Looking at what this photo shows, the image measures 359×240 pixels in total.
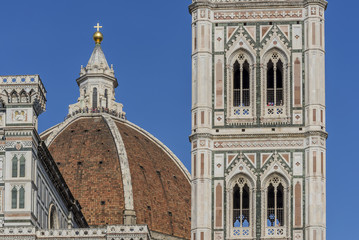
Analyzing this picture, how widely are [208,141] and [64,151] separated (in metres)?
55.6

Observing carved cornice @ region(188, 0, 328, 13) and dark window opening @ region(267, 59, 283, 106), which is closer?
dark window opening @ region(267, 59, 283, 106)

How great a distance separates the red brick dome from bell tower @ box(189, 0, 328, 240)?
46.8 meters

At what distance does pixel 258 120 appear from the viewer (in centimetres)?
5631

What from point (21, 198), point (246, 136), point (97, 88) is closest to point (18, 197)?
point (21, 198)

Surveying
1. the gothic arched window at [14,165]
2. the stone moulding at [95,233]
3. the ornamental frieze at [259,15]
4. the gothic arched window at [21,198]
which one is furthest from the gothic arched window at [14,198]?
the ornamental frieze at [259,15]

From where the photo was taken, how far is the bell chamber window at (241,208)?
180ft

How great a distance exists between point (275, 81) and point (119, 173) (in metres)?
52.8

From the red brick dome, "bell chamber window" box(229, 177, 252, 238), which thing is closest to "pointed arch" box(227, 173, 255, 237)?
"bell chamber window" box(229, 177, 252, 238)

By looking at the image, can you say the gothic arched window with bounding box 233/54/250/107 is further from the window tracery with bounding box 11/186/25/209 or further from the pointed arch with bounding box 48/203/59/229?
the pointed arch with bounding box 48/203/59/229

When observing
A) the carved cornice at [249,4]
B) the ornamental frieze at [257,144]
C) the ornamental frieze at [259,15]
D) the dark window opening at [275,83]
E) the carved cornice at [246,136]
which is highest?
the carved cornice at [249,4]

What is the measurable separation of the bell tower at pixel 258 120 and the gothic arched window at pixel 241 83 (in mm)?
36

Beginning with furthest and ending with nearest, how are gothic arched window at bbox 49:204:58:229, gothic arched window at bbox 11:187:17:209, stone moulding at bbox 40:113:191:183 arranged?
stone moulding at bbox 40:113:191:183
gothic arched window at bbox 49:204:58:229
gothic arched window at bbox 11:187:17:209

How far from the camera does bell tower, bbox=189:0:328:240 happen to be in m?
55.0

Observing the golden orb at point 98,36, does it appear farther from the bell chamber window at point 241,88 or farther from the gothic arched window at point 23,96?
the gothic arched window at point 23,96
